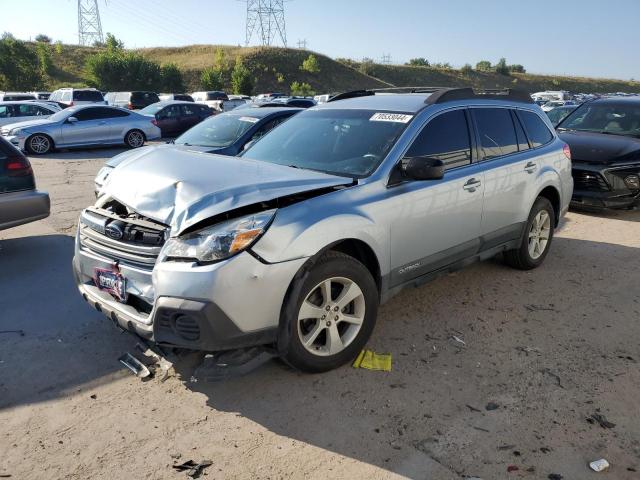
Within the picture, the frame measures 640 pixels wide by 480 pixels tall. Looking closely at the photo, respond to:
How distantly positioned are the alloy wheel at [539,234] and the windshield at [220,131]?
4.48m

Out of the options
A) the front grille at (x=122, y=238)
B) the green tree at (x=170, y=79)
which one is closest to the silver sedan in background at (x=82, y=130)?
the front grille at (x=122, y=238)

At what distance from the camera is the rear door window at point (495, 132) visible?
15.4 ft

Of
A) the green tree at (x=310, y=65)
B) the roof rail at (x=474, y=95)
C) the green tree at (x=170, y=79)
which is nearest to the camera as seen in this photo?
the roof rail at (x=474, y=95)

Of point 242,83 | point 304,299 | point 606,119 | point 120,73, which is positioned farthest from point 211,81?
point 304,299

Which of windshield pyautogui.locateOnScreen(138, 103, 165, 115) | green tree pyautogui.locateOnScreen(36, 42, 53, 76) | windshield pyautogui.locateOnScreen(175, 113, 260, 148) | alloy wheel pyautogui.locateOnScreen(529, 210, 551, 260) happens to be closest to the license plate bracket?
alloy wheel pyautogui.locateOnScreen(529, 210, 551, 260)

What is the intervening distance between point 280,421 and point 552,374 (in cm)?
187

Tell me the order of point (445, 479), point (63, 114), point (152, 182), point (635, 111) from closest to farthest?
1. point (445, 479)
2. point (152, 182)
3. point (635, 111)
4. point (63, 114)

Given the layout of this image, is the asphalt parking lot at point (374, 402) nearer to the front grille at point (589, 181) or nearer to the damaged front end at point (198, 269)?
the damaged front end at point (198, 269)

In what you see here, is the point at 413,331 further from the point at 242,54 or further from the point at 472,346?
the point at 242,54

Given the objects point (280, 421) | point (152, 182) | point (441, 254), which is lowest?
point (280, 421)

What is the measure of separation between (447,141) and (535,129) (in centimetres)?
174

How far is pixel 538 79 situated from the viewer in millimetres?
108188

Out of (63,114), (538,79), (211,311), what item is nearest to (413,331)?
(211,311)

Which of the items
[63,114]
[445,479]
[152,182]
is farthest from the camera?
[63,114]
